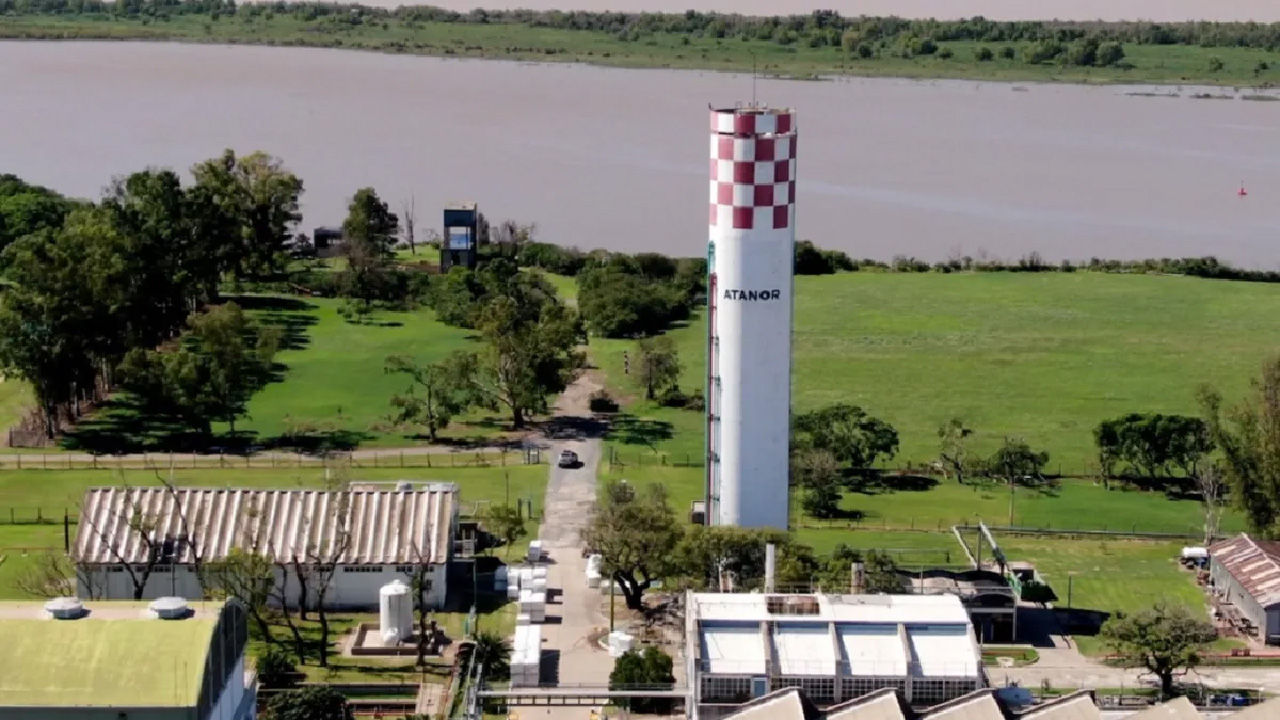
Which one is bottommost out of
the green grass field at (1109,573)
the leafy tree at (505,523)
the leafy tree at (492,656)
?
the green grass field at (1109,573)

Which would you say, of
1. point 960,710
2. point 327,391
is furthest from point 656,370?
point 960,710

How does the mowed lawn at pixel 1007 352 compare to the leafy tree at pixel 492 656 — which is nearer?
the leafy tree at pixel 492 656

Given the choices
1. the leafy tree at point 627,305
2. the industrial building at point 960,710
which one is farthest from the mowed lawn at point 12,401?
the industrial building at point 960,710

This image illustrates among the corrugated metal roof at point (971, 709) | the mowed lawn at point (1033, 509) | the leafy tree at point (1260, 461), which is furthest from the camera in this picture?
the mowed lawn at point (1033, 509)

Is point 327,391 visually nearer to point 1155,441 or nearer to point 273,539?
point 273,539

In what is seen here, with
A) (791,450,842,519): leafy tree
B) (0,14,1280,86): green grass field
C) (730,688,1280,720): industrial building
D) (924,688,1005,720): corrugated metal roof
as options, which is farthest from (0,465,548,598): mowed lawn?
(0,14,1280,86): green grass field

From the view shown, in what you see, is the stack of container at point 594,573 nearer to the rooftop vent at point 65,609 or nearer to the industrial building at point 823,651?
the industrial building at point 823,651
